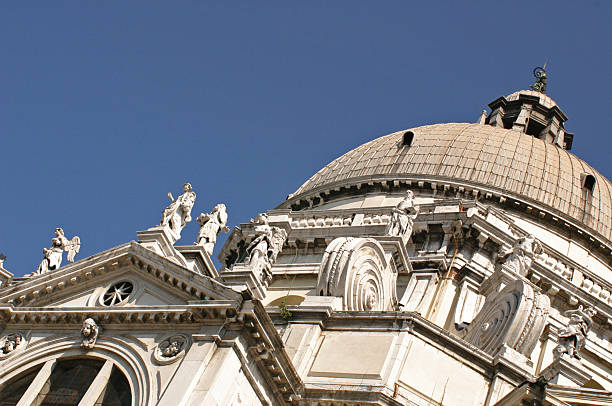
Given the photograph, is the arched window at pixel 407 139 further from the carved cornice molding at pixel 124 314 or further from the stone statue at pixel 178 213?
the carved cornice molding at pixel 124 314

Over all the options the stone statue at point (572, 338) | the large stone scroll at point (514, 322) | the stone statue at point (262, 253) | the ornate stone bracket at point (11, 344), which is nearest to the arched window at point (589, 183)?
the stone statue at point (572, 338)

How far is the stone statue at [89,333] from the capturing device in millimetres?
21234

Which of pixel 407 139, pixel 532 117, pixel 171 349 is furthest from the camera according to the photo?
pixel 532 117

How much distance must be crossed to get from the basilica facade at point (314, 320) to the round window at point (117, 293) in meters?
0.05

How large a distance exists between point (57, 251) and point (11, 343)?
428 cm

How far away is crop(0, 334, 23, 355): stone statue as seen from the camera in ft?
72.7

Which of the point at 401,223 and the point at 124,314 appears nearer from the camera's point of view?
the point at 124,314

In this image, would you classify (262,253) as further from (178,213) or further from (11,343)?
(11,343)

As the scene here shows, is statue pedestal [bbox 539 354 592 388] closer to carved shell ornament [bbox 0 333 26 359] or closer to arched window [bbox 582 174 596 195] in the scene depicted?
carved shell ornament [bbox 0 333 26 359]

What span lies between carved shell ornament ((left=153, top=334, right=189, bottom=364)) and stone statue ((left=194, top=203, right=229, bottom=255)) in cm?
767

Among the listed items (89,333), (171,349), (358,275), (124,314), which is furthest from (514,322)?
(89,333)

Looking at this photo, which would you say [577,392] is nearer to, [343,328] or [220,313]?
[343,328]

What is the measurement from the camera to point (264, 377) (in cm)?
2073

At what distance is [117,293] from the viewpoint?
73.4ft
